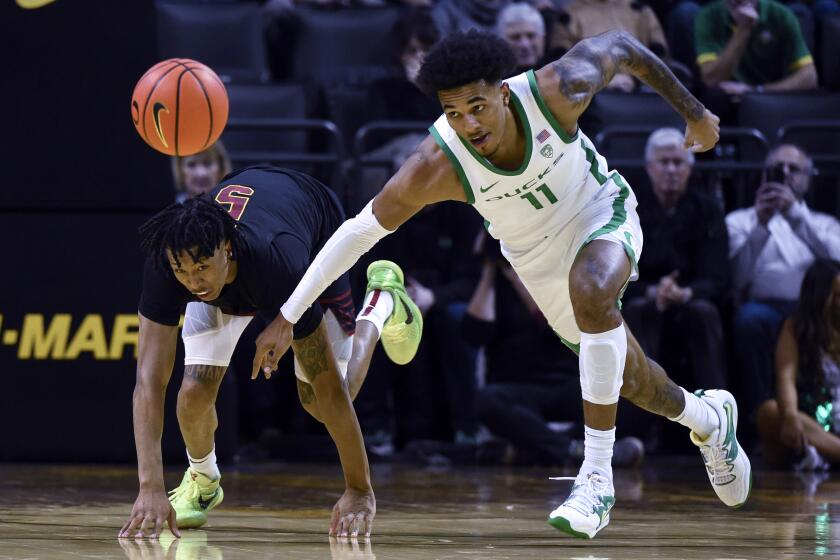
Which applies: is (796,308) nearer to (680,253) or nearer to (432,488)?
(680,253)

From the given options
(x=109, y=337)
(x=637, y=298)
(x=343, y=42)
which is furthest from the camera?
(x=343, y=42)

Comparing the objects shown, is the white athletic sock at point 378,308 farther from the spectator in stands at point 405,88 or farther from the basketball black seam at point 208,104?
the spectator in stands at point 405,88

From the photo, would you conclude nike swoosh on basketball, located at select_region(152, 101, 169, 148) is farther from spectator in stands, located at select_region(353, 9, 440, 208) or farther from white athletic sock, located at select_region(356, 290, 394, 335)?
spectator in stands, located at select_region(353, 9, 440, 208)

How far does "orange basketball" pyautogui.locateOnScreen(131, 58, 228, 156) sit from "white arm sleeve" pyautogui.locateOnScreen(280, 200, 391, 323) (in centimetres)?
194

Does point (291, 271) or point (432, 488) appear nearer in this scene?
point (291, 271)

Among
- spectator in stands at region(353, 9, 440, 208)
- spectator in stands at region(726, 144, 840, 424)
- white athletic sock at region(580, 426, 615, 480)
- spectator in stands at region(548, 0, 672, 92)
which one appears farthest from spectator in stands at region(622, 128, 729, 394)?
white athletic sock at region(580, 426, 615, 480)

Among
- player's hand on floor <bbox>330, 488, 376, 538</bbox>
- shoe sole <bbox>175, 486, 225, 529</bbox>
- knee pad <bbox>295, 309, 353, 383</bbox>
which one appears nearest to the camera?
player's hand on floor <bbox>330, 488, 376, 538</bbox>

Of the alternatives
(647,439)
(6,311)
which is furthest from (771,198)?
(6,311)

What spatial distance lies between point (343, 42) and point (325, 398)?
18.2ft

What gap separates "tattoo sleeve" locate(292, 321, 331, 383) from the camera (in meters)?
5.13

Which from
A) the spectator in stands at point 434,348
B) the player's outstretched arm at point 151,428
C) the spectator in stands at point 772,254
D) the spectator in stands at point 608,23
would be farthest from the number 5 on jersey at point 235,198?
the spectator in stands at point 608,23

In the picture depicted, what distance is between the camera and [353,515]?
4906mm

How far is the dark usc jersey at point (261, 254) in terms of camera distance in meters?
4.96

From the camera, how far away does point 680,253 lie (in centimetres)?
860
